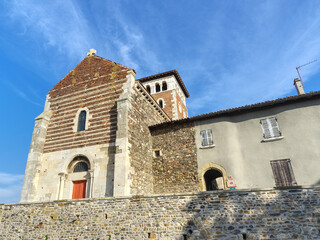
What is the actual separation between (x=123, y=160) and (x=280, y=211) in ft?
24.8

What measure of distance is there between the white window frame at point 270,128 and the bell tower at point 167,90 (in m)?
13.0

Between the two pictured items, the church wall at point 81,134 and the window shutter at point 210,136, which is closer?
the church wall at point 81,134

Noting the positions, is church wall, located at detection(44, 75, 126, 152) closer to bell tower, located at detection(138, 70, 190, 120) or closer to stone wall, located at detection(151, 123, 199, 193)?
stone wall, located at detection(151, 123, 199, 193)

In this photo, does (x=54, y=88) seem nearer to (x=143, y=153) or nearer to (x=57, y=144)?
(x=57, y=144)

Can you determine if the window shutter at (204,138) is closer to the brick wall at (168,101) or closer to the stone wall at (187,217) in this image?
the stone wall at (187,217)

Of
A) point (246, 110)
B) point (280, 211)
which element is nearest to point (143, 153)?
point (246, 110)

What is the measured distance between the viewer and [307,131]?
12.1 meters

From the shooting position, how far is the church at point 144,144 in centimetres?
1198

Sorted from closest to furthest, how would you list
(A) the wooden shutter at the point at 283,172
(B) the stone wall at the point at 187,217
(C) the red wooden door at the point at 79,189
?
(B) the stone wall at the point at 187,217
(A) the wooden shutter at the point at 283,172
(C) the red wooden door at the point at 79,189

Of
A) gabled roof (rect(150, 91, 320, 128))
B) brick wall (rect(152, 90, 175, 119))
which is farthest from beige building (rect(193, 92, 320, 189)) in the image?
brick wall (rect(152, 90, 175, 119))

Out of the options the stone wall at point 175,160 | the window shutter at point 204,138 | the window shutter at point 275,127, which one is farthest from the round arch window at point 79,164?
the window shutter at point 275,127

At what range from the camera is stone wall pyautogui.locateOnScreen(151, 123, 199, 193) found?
13876 millimetres

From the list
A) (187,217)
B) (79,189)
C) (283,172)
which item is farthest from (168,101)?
(187,217)

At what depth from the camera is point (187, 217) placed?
751 cm
